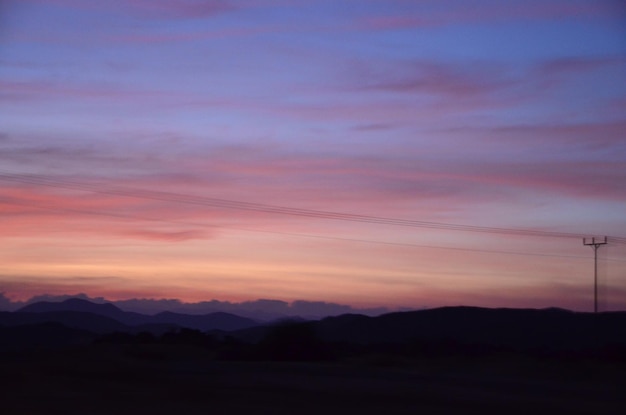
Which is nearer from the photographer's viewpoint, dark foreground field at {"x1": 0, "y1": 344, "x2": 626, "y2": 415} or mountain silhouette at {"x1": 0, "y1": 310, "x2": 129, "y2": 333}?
dark foreground field at {"x1": 0, "y1": 344, "x2": 626, "y2": 415}

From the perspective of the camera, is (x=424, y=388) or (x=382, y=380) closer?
(x=424, y=388)

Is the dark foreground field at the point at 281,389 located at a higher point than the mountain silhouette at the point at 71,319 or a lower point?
lower

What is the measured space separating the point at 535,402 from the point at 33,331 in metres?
65.9

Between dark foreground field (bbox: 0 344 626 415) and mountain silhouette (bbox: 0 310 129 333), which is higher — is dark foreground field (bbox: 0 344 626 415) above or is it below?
below

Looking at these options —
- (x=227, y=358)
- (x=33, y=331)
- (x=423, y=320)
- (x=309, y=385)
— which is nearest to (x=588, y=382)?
(x=309, y=385)

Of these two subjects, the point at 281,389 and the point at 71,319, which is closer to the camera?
the point at 281,389

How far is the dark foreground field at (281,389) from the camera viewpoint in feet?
64.5

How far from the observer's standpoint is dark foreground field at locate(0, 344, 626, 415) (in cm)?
1967

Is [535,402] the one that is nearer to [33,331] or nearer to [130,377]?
[130,377]

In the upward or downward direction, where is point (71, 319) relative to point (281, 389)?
upward

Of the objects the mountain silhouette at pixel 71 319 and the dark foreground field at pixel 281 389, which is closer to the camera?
the dark foreground field at pixel 281 389

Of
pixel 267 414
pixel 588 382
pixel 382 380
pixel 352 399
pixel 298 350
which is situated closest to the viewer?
pixel 267 414

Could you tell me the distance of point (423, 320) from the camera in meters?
119

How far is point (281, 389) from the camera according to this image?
2298cm
